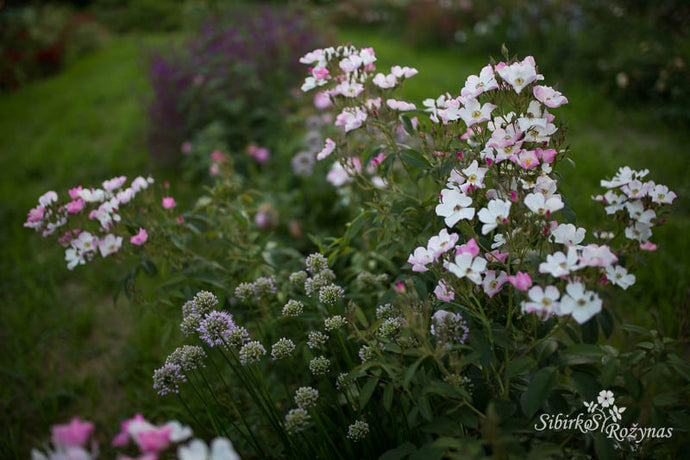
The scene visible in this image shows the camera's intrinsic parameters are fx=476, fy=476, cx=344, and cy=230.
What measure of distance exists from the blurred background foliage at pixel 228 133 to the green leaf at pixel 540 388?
1.19ft

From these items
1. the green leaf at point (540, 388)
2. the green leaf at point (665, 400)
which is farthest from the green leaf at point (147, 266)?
the green leaf at point (665, 400)

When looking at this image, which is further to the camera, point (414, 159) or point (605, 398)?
point (414, 159)

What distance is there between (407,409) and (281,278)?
2.71 ft

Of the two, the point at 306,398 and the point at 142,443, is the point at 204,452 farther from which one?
the point at 306,398

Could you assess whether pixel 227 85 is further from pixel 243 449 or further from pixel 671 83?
pixel 671 83

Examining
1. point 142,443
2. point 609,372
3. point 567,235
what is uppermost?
point 567,235

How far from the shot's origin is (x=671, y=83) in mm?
3674

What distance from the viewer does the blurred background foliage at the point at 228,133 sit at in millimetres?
2121

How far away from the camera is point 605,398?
3.66ft

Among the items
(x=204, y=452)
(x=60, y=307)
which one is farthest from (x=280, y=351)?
(x=60, y=307)

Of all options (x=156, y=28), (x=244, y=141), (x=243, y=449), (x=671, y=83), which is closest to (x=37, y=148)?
(x=244, y=141)

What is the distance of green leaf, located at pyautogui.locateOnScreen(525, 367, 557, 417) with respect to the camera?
3.03 feet

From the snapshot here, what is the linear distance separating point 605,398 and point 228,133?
2.92 metres

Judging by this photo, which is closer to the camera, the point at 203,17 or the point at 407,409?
the point at 407,409
